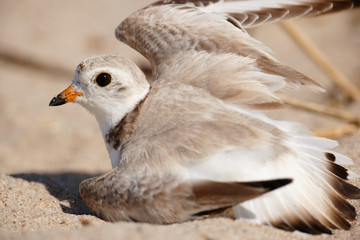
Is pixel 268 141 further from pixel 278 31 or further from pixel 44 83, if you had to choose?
pixel 278 31

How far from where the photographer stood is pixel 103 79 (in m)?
→ 2.37

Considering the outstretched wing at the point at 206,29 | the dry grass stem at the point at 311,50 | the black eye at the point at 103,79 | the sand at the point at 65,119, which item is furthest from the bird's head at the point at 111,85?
the dry grass stem at the point at 311,50

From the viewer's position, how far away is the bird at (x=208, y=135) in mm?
1902

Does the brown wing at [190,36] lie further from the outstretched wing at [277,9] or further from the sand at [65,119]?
the sand at [65,119]

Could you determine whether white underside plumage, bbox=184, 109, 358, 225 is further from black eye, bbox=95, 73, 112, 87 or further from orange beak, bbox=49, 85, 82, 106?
orange beak, bbox=49, 85, 82, 106

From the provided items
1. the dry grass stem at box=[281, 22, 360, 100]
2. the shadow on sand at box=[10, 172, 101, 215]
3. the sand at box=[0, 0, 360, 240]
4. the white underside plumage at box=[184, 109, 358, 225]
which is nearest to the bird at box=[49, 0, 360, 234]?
the white underside plumage at box=[184, 109, 358, 225]

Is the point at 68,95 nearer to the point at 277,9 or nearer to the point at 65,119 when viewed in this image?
the point at 277,9

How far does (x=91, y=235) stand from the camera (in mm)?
1655

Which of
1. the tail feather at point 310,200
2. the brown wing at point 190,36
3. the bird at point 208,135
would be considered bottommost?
→ the tail feather at point 310,200

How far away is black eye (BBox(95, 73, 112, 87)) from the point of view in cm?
236

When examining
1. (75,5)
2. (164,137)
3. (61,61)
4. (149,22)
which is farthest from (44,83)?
(164,137)

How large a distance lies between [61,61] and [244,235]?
204 inches

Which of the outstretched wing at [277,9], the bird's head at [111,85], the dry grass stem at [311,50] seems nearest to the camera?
the bird's head at [111,85]

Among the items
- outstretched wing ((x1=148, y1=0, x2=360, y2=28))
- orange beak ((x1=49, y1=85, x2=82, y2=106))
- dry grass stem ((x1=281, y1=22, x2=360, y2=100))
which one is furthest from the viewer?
dry grass stem ((x1=281, y1=22, x2=360, y2=100))
